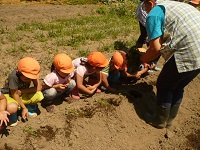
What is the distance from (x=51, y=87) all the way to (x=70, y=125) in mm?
597

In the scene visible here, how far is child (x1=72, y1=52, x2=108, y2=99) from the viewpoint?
4242mm

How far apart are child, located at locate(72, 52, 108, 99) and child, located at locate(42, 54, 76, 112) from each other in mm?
133

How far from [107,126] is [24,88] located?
4.20ft

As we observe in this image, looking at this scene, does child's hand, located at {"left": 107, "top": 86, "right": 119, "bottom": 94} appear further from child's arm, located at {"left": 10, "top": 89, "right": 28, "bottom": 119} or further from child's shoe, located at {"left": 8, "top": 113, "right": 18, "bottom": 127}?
child's shoe, located at {"left": 8, "top": 113, "right": 18, "bottom": 127}

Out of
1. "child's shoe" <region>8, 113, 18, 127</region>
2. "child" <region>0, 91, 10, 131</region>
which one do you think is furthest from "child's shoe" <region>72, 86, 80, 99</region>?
"child" <region>0, 91, 10, 131</region>

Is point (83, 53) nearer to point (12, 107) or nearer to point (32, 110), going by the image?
point (32, 110)

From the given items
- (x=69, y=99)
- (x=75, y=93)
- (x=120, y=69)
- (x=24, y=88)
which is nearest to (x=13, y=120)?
(x=24, y=88)

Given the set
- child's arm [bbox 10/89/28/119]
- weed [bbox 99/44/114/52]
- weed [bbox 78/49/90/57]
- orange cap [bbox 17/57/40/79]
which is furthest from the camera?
weed [bbox 99/44/114/52]

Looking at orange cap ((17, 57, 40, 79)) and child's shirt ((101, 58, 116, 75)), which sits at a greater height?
orange cap ((17, 57, 40, 79))

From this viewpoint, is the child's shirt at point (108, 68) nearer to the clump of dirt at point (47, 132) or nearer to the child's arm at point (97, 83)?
the child's arm at point (97, 83)

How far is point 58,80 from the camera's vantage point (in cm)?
411

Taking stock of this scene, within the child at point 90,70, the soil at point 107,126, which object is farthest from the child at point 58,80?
the soil at point 107,126

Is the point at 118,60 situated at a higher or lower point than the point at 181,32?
lower

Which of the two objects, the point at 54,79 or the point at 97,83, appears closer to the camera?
the point at 54,79
